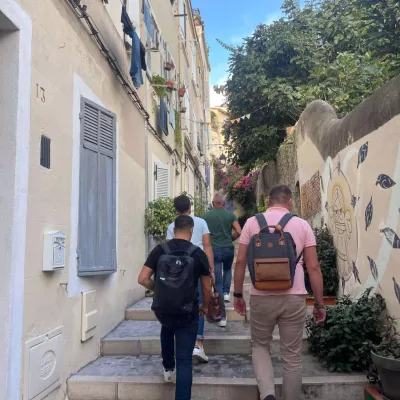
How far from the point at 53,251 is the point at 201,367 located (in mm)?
1900

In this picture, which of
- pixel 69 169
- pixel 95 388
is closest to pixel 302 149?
pixel 69 169

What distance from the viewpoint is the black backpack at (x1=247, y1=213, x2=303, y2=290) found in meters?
2.91

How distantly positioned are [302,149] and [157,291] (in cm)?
557

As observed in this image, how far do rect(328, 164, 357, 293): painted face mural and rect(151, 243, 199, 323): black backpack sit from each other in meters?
2.69

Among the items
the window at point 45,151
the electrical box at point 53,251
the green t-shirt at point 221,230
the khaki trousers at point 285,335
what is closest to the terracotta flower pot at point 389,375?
the khaki trousers at point 285,335

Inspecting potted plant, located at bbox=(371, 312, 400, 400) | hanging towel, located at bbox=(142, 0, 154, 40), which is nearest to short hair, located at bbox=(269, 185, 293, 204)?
potted plant, located at bbox=(371, 312, 400, 400)

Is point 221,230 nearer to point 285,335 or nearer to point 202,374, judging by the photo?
point 202,374

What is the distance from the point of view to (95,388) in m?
3.62

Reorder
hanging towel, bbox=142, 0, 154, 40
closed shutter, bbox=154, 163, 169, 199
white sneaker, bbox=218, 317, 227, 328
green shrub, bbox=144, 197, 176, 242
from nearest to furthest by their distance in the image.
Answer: white sneaker, bbox=218, 317, 227, 328
green shrub, bbox=144, 197, 176, 242
hanging towel, bbox=142, 0, 154, 40
closed shutter, bbox=154, 163, 169, 199

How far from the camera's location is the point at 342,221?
5367mm

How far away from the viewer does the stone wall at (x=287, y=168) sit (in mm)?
8998

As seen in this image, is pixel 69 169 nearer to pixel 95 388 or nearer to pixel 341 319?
pixel 95 388

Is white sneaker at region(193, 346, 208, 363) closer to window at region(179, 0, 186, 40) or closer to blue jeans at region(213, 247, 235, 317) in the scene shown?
blue jeans at region(213, 247, 235, 317)

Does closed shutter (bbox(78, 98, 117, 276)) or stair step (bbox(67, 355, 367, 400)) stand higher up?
closed shutter (bbox(78, 98, 117, 276))
